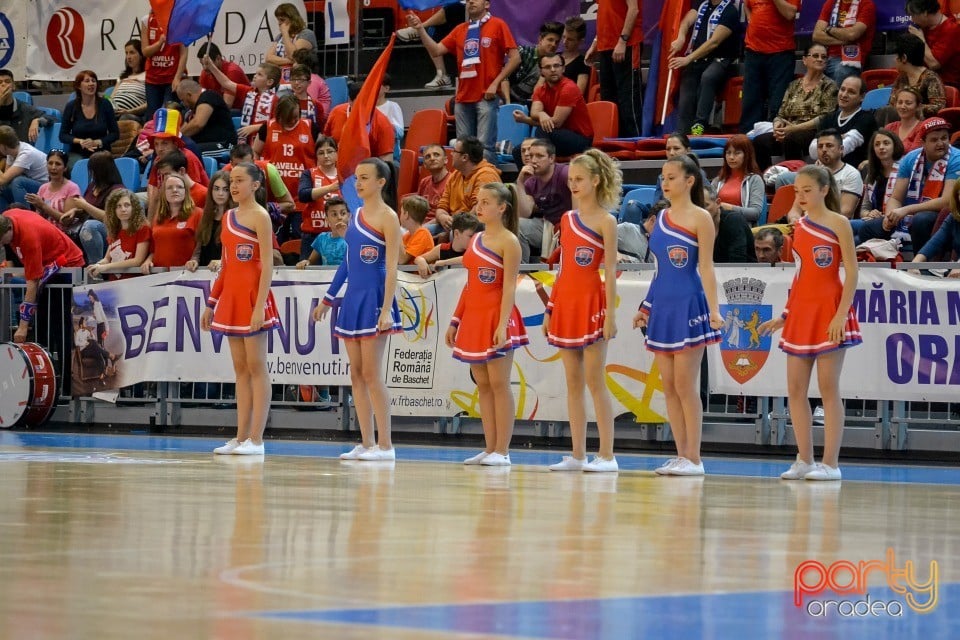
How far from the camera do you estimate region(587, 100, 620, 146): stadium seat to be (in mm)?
14164

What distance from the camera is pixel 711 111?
13.6 m

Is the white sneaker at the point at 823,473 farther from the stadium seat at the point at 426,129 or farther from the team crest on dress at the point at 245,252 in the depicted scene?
the stadium seat at the point at 426,129

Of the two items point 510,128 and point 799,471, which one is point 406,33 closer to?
point 510,128

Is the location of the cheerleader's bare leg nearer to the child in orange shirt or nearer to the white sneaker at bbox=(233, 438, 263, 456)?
the white sneaker at bbox=(233, 438, 263, 456)

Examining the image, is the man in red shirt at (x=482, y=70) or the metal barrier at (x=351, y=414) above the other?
the man in red shirt at (x=482, y=70)

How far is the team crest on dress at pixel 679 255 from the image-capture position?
8.30 meters

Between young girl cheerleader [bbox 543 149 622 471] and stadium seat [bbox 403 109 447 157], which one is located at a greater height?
stadium seat [bbox 403 109 447 157]

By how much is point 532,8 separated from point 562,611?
12.9 meters

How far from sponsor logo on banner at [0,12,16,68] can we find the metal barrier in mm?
6701

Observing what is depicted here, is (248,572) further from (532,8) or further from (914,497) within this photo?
(532,8)

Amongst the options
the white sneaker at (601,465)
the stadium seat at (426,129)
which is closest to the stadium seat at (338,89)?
the stadium seat at (426,129)

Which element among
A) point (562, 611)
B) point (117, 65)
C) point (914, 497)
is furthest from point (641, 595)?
point (117, 65)

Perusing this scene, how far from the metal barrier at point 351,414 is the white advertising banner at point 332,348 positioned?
0.71 feet

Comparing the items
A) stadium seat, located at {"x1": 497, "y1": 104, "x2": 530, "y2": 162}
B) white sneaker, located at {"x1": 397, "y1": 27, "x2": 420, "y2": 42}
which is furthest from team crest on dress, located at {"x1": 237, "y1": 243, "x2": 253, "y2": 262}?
white sneaker, located at {"x1": 397, "y1": 27, "x2": 420, "y2": 42}
